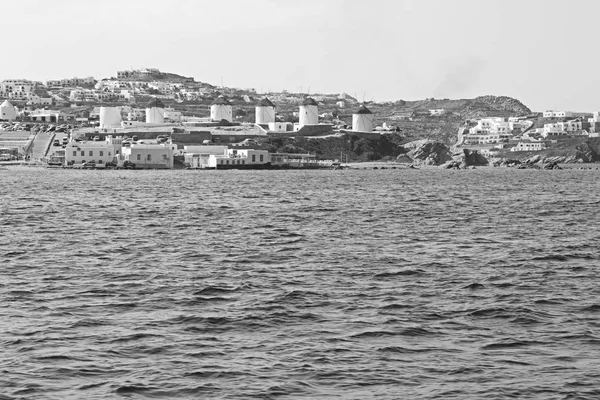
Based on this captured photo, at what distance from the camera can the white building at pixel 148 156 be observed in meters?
117

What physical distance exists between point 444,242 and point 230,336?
16198 millimetres

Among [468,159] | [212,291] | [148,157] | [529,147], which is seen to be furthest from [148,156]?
[212,291]

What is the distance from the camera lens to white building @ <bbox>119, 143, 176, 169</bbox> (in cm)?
11681

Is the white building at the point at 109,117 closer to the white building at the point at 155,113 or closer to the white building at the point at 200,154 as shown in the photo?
the white building at the point at 155,113

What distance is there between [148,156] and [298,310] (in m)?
100.0

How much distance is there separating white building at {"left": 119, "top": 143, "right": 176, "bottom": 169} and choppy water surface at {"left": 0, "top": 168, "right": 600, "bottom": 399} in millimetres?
77535

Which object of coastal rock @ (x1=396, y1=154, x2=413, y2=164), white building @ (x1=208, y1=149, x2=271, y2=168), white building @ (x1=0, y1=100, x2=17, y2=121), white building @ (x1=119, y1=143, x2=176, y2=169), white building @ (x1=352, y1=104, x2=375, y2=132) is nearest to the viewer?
white building @ (x1=119, y1=143, x2=176, y2=169)

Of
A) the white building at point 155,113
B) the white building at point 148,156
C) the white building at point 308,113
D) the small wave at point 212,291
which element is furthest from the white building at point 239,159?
the small wave at point 212,291

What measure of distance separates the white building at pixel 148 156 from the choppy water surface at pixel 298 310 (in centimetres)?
7753

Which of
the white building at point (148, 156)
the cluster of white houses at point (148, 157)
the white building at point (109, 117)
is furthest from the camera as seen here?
the white building at point (109, 117)

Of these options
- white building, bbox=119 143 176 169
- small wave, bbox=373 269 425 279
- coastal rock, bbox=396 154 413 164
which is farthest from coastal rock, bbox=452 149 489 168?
small wave, bbox=373 269 425 279

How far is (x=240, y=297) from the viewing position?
21.0m

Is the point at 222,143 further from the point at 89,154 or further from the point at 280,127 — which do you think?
the point at 89,154

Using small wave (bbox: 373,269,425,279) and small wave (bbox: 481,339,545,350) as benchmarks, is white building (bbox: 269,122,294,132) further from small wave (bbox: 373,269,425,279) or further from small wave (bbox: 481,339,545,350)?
small wave (bbox: 481,339,545,350)
